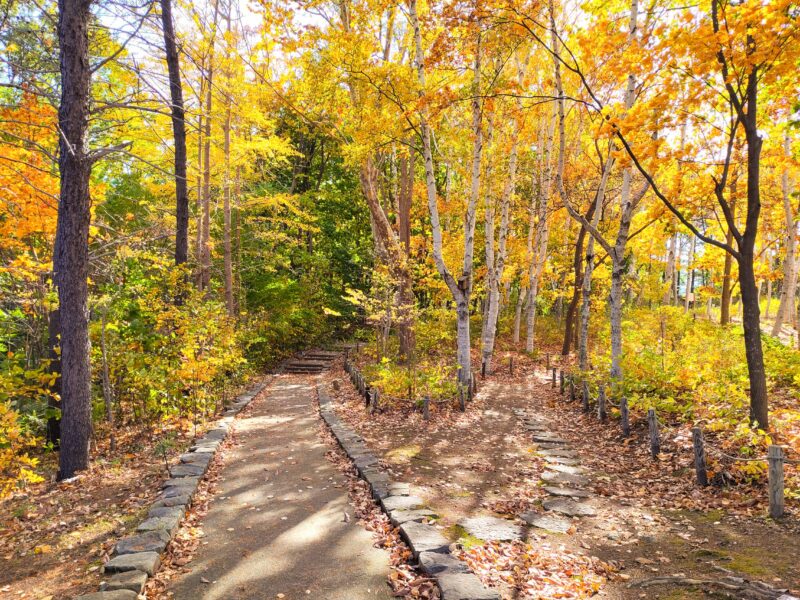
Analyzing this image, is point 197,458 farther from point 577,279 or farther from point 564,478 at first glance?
point 577,279

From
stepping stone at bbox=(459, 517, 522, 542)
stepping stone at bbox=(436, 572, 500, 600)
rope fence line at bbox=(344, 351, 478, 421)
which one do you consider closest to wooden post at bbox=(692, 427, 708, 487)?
stepping stone at bbox=(459, 517, 522, 542)

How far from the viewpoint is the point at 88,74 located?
6664 mm

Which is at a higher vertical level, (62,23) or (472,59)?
(472,59)

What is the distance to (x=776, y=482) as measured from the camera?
4922mm

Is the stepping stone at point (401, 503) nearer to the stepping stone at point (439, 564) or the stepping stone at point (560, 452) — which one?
the stepping stone at point (439, 564)

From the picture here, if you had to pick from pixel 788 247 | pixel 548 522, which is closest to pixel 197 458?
pixel 548 522

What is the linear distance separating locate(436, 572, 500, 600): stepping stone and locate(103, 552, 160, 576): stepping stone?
264 cm

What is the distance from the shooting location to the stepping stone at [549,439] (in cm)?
879

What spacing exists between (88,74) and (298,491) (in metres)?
6.75

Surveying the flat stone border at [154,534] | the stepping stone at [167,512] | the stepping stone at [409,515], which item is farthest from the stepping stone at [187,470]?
the stepping stone at [409,515]

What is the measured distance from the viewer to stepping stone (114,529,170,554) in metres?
4.43

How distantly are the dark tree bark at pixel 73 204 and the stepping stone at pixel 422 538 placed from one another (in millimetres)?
5544

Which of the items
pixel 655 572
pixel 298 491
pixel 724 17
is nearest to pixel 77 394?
pixel 298 491

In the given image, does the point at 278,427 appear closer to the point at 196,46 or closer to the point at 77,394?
the point at 77,394
